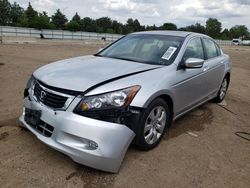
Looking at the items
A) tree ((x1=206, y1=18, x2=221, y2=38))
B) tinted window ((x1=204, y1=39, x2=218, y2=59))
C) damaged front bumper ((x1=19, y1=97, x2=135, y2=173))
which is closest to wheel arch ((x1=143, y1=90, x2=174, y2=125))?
damaged front bumper ((x1=19, y1=97, x2=135, y2=173))

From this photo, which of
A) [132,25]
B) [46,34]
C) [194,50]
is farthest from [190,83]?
[132,25]

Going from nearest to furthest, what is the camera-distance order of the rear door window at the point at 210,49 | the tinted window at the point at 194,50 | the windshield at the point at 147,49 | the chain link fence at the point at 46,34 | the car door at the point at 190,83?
the car door at the point at 190,83 → the windshield at the point at 147,49 → the tinted window at the point at 194,50 → the rear door window at the point at 210,49 → the chain link fence at the point at 46,34

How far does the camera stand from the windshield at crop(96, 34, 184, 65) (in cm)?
422

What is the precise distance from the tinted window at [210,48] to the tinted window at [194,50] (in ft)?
1.17

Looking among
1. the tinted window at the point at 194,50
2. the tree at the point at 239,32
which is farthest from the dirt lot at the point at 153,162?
the tree at the point at 239,32

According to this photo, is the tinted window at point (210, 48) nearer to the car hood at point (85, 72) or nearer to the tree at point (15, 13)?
the car hood at point (85, 72)

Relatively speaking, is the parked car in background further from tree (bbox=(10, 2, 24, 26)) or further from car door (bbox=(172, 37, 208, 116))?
tree (bbox=(10, 2, 24, 26))

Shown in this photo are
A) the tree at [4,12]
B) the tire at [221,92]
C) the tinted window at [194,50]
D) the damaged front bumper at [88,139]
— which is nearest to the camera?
the damaged front bumper at [88,139]

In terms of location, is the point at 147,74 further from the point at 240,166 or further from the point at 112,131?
the point at 240,166

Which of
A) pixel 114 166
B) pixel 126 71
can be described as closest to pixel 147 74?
pixel 126 71

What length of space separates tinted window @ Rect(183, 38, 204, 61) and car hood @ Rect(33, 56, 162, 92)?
88 cm

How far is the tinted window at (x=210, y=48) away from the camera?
18.2 ft

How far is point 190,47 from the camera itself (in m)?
4.69

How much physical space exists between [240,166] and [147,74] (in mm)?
1700
